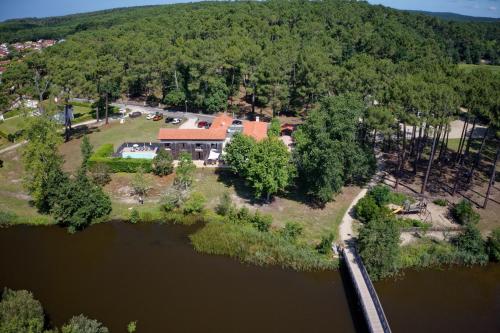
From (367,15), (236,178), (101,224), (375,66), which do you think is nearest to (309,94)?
(375,66)

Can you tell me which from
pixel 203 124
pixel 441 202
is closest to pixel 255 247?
pixel 441 202

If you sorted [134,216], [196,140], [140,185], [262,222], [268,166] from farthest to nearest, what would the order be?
[196,140], [140,185], [268,166], [134,216], [262,222]

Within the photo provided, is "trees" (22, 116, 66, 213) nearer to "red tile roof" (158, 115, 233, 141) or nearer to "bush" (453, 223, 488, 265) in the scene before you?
"red tile roof" (158, 115, 233, 141)

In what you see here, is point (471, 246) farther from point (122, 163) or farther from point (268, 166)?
point (122, 163)

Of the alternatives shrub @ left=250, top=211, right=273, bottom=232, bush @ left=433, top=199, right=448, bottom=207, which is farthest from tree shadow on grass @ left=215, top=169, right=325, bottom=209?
bush @ left=433, top=199, right=448, bottom=207

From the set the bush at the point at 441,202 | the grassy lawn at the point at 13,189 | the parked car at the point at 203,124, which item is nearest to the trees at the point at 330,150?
the bush at the point at 441,202
